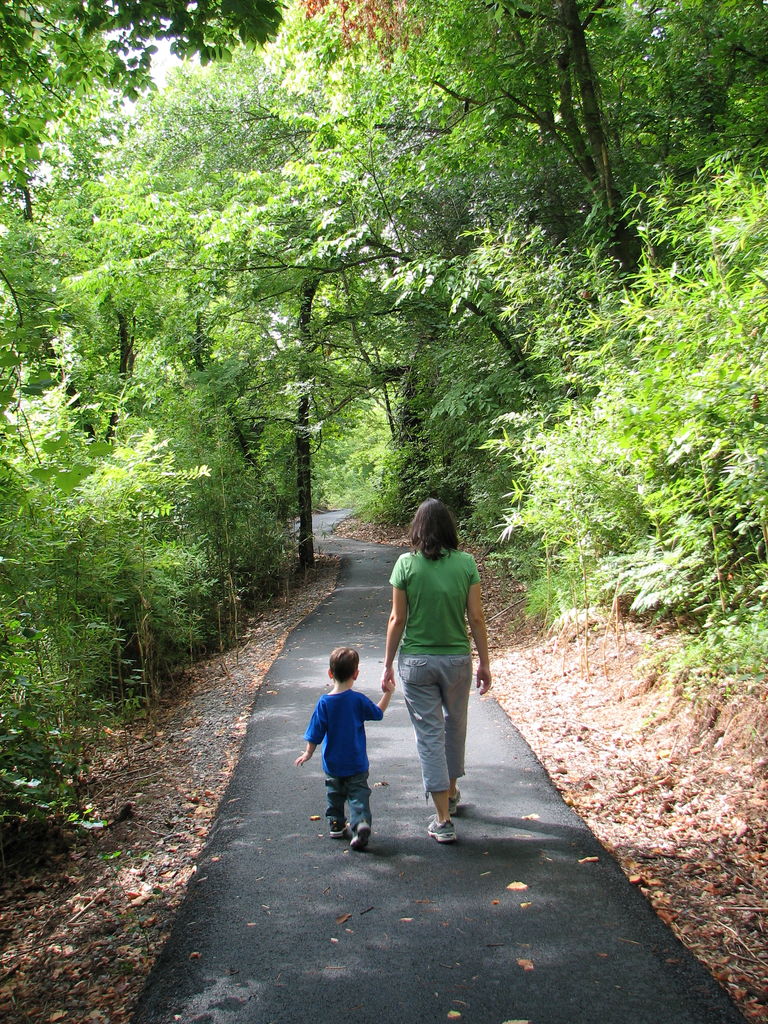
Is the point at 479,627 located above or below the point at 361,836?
above

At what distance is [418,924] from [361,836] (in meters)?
0.79

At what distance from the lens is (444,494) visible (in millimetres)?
18484

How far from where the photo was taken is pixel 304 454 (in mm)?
16281

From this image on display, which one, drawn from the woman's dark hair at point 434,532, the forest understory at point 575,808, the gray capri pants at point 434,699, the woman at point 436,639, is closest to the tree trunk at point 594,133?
the forest understory at point 575,808

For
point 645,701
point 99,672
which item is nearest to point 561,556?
point 645,701

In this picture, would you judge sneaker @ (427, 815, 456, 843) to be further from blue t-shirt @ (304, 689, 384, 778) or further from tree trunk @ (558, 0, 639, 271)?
tree trunk @ (558, 0, 639, 271)

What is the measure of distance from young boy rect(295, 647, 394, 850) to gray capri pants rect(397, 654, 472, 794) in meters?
0.21

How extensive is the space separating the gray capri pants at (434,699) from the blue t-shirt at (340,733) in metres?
0.25

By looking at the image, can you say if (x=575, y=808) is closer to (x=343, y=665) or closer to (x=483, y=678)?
(x=483, y=678)

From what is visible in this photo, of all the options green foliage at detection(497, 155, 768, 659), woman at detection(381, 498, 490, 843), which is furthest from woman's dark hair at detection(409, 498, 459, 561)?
green foliage at detection(497, 155, 768, 659)

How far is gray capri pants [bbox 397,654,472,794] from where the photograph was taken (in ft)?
12.8

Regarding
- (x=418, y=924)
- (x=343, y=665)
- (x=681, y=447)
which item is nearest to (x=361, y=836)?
(x=418, y=924)

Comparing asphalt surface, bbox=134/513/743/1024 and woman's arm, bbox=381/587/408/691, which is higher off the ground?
woman's arm, bbox=381/587/408/691

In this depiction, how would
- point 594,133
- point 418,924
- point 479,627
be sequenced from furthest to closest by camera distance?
point 594,133 → point 479,627 → point 418,924
